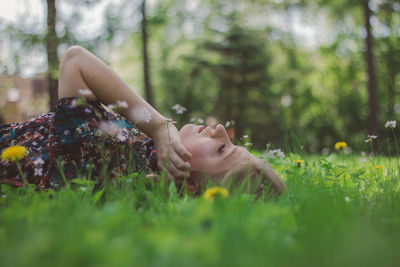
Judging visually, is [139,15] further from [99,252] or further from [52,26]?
[99,252]

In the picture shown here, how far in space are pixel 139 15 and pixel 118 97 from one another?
31.2 feet

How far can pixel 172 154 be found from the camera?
1984 mm

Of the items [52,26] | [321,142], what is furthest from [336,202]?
[321,142]

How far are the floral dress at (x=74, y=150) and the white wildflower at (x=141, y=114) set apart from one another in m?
0.17

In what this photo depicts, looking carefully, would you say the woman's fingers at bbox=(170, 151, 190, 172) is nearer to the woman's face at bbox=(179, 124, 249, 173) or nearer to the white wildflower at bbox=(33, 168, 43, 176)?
the woman's face at bbox=(179, 124, 249, 173)

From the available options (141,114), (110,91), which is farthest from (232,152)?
(110,91)

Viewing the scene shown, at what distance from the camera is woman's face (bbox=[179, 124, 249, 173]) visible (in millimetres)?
2045

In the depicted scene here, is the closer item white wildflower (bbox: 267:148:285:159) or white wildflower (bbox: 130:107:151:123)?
white wildflower (bbox: 130:107:151:123)

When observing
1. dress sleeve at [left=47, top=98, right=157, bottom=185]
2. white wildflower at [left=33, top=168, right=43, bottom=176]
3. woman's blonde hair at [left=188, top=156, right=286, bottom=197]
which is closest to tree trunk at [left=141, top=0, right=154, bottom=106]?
dress sleeve at [left=47, top=98, right=157, bottom=185]

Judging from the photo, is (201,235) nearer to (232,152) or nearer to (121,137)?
(232,152)

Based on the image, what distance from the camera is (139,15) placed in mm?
10766

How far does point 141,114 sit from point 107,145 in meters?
0.30

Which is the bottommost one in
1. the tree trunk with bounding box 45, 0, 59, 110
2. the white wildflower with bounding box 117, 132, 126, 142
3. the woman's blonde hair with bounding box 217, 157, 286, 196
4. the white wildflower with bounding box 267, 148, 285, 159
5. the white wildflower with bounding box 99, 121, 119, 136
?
the white wildflower with bounding box 267, 148, 285, 159

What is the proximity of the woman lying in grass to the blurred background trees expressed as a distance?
183 inches
